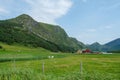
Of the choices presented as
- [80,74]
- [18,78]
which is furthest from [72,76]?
[18,78]

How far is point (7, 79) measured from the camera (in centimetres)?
1501

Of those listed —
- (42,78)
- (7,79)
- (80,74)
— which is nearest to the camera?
(7,79)

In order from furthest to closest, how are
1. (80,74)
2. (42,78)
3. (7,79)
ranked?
1. (80,74)
2. (42,78)
3. (7,79)

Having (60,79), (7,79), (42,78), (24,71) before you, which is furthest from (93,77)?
(7,79)

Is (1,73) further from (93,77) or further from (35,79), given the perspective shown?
(93,77)

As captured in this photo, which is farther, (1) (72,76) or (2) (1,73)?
(1) (72,76)

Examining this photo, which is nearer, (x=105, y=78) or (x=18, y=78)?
(x=18, y=78)

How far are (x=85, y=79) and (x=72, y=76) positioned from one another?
2.71ft

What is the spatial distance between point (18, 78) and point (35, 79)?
102 cm

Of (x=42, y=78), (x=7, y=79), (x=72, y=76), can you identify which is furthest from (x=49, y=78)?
(x=7, y=79)

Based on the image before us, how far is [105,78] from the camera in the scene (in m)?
16.7

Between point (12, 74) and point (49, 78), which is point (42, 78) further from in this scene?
point (12, 74)

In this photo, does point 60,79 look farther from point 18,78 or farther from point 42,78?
point 18,78

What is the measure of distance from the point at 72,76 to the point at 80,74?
0.67 meters
